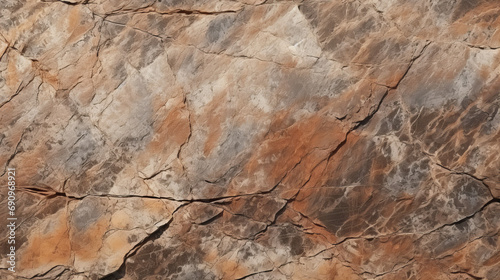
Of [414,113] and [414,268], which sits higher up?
[414,113]

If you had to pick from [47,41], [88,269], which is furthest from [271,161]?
[47,41]

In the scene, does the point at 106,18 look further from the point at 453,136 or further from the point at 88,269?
the point at 453,136

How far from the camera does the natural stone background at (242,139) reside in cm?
267

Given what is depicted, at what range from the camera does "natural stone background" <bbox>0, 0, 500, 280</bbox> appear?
2668 mm

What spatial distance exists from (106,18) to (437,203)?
1969 mm

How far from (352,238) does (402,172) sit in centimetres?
43

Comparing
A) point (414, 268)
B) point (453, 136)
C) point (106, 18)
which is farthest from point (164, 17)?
point (414, 268)

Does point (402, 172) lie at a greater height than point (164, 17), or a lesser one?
lesser

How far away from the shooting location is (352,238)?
2730 millimetres

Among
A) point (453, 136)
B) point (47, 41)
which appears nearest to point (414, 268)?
point (453, 136)

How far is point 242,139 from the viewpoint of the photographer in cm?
275

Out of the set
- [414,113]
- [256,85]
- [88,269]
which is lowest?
[88,269]

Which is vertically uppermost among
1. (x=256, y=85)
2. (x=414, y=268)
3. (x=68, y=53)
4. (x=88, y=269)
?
(x=68, y=53)

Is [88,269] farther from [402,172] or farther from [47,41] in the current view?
[402,172]
